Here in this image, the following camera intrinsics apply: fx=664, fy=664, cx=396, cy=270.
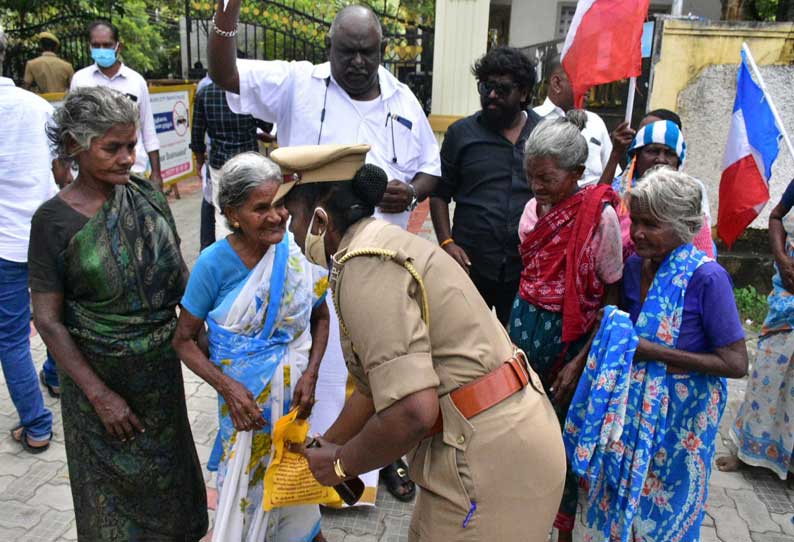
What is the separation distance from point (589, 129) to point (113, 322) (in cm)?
281

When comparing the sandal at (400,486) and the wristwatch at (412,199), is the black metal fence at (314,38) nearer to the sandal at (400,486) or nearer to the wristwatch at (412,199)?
Result: the wristwatch at (412,199)

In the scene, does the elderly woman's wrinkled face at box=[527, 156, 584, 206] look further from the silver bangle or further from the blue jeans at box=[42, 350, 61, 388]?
the blue jeans at box=[42, 350, 61, 388]

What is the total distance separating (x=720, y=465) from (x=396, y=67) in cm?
635

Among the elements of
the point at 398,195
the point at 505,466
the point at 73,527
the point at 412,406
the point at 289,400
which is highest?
the point at 398,195

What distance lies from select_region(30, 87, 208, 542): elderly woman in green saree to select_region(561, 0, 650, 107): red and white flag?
2200mm

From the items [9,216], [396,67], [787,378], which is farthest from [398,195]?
[396,67]

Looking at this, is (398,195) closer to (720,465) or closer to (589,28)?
(589,28)

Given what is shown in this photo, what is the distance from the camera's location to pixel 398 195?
3297 mm

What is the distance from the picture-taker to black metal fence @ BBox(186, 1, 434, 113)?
8.16m

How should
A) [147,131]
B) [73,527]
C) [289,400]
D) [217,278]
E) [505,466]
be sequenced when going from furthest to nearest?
[147,131] < [73,527] < [289,400] < [217,278] < [505,466]

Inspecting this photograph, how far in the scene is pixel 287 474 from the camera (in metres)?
2.49

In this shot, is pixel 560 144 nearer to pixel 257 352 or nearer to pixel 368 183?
pixel 368 183

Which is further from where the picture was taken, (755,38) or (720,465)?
(755,38)

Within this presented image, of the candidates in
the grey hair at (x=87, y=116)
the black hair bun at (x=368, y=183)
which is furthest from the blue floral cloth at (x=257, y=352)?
the black hair bun at (x=368, y=183)
